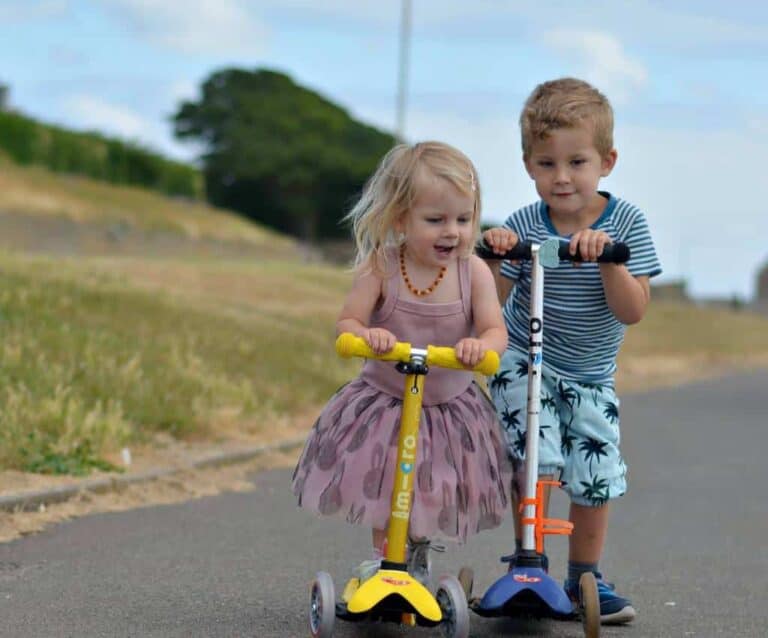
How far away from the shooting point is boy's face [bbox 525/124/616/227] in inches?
209

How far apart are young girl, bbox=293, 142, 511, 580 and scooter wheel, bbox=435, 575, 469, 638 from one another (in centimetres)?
22

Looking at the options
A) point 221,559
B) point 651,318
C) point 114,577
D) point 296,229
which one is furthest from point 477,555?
point 296,229

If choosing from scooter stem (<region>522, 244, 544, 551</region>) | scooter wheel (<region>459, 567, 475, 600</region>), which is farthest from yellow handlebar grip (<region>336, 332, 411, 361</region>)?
scooter wheel (<region>459, 567, 475, 600</region>)

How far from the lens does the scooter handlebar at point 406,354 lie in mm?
4785

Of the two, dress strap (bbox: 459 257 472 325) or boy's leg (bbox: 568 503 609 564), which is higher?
dress strap (bbox: 459 257 472 325)

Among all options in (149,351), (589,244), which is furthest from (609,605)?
(149,351)

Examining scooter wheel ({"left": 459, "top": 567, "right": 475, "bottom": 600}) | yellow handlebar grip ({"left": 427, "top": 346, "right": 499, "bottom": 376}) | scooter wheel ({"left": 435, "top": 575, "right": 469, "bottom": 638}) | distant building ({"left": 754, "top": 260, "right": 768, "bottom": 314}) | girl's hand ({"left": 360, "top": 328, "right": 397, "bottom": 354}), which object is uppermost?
girl's hand ({"left": 360, "top": 328, "right": 397, "bottom": 354})

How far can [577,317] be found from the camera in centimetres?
554

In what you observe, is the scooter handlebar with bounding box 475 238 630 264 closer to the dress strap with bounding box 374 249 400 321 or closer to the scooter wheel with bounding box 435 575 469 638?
the dress strap with bounding box 374 249 400 321

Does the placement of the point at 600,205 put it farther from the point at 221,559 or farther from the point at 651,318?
the point at 651,318

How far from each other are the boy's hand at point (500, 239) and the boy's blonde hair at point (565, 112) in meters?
0.32

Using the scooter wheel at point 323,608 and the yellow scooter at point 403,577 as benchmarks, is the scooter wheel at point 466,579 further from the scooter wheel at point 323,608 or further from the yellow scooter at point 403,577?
the scooter wheel at point 323,608

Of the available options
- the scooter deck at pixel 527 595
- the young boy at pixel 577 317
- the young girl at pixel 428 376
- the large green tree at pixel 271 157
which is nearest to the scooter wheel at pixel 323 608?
the young girl at pixel 428 376

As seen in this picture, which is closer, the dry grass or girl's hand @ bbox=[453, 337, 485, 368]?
girl's hand @ bbox=[453, 337, 485, 368]
